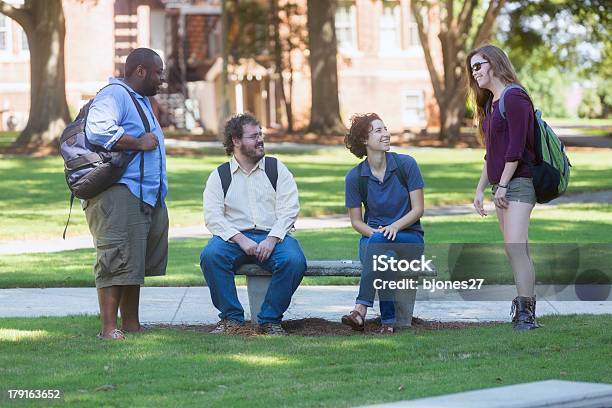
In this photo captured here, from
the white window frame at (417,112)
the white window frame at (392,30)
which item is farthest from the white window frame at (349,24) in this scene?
the white window frame at (417,112)

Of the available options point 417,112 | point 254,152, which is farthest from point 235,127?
point 417,112

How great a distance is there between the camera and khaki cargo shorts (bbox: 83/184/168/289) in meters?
8.44

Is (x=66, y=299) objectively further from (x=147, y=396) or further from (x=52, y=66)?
(x=52, y=66)

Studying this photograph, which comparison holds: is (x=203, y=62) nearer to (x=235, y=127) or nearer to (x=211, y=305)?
(x=211, y=305)

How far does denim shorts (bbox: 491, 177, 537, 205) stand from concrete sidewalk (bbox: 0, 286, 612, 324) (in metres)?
1.23

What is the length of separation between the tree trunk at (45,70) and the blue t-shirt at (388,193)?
2319cm

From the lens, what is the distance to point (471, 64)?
28.4 feet

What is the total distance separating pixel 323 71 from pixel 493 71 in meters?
28.9

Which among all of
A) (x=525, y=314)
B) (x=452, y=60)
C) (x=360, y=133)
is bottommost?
(x=525, y=314)

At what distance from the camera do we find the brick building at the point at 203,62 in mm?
49031

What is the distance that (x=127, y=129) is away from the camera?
854 cm

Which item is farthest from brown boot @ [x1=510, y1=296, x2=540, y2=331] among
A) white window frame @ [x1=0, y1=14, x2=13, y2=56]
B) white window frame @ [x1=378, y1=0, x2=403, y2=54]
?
white window frame @ [x1=378, y1=0, x2=403, y2=54]

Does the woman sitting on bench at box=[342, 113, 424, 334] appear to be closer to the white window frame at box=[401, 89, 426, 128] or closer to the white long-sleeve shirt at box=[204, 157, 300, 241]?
the white long-sleeve shirt at box=[204, 157, 300, 241]

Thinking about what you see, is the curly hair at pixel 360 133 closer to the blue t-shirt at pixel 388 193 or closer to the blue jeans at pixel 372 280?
the blue t-shirt at pixel 388 193
